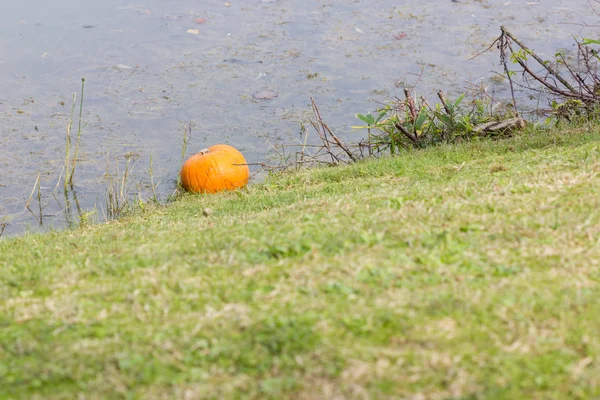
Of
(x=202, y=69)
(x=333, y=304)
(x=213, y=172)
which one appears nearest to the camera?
(x=333, y=304)

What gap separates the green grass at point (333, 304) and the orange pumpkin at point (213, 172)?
10.8ft

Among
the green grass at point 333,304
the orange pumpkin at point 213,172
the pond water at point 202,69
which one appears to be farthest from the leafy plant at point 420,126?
the green grass at point 333,304

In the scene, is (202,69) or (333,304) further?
(202,69)

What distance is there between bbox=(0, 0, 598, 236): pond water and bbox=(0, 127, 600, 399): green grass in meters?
4.14

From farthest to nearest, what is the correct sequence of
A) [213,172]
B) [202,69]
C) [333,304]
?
[202,69] → [213,172] → [333,304]

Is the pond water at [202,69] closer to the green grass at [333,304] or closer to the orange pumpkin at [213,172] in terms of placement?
the orange pumpkin at [213,172]

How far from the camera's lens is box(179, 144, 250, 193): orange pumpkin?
8.12 meters

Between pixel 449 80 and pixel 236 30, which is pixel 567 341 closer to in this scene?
pixel 449 80

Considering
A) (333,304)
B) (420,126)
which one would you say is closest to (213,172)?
(420,126)

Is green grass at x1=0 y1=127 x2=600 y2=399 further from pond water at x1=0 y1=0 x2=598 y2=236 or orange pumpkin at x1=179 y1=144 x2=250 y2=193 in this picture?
pond water at x1=0 y1=0 x2=598 y2=236

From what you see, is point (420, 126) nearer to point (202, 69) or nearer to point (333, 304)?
point (202, 69)

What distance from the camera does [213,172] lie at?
26.6 feet

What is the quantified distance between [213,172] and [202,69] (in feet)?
11.1

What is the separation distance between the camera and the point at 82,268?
13.0 ft
